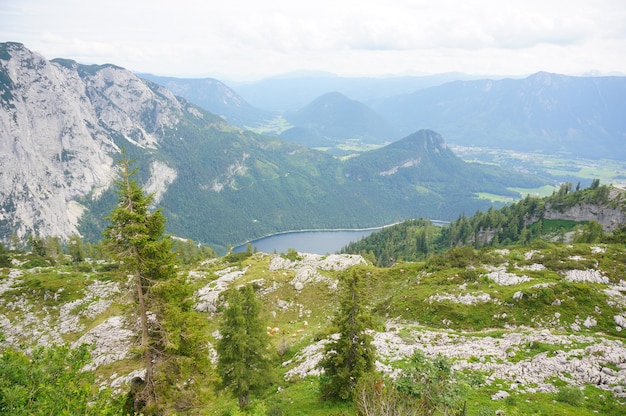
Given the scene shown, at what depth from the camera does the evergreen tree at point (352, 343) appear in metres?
24.2

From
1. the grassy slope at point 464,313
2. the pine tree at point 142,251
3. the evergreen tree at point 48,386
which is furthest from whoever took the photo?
the grassy slope at point 464,313

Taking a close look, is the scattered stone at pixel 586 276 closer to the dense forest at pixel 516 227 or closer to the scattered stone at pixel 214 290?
the scattered stone at pixel 214 290

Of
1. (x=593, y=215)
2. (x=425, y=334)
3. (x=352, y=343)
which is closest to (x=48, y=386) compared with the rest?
(x=352, y=343)

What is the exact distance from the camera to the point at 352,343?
2431cm

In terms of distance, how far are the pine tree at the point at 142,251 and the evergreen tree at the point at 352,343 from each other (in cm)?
1247

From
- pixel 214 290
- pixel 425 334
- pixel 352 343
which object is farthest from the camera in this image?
pixel 214 290

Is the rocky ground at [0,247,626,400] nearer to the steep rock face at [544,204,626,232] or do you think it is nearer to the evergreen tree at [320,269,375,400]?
the evergreen tree at [320,269,375,400]

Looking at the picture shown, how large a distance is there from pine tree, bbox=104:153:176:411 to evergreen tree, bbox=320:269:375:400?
12467 millimetres

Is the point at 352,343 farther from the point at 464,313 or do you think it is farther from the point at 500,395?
the point at 464,313

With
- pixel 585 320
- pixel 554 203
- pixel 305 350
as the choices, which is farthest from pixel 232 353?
pixel 554 203

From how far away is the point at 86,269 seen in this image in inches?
3250

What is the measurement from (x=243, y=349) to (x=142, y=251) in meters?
13.6

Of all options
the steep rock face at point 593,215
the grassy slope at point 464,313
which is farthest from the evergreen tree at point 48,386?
the steep rock face at point 593,215

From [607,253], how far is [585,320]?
19976mm
